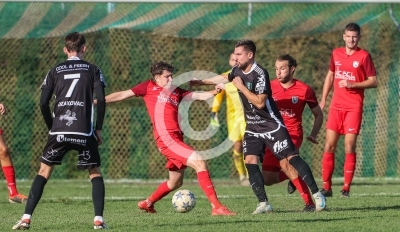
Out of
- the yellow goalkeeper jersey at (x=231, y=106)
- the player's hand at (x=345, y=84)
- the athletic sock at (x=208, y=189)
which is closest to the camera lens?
the athletic sock at (x=208, y=189)

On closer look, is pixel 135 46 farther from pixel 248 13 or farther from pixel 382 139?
pixel 382 139

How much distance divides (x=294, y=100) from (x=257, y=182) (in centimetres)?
167

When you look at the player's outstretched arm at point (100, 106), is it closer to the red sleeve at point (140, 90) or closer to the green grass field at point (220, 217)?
the green grass field at point (220, 217)

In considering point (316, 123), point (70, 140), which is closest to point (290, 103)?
point (316, 123)

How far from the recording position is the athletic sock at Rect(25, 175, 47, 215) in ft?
28.2

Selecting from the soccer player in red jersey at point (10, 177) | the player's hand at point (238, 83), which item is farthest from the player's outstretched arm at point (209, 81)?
the soccer player in red jersey at point (10, 177)

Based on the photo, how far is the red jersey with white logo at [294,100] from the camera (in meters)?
11.4

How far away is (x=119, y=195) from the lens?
1375 cm

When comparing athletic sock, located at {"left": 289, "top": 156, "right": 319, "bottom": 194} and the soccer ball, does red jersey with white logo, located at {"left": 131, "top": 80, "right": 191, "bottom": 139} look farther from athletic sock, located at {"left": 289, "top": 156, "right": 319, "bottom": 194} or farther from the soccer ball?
athletic sock, located at {"left": 289, "top": 156, "right": 319, "bottom": 194}

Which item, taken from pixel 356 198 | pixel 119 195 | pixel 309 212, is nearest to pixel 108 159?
pixel 119 195

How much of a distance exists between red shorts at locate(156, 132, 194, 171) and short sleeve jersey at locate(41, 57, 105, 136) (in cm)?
185

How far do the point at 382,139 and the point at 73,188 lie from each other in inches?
222

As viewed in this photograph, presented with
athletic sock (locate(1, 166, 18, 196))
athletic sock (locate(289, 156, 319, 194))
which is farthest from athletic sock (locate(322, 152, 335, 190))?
athletic sock (locate(1, 166, 18, 196))

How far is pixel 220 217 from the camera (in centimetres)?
954
